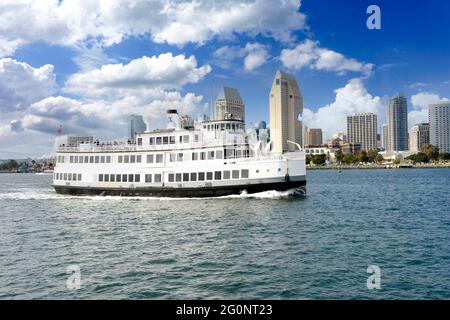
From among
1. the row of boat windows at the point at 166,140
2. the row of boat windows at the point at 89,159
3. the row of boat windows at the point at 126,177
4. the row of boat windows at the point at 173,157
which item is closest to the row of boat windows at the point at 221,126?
the row of boat windows at the point at 166,140

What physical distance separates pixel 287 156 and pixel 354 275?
26285mm

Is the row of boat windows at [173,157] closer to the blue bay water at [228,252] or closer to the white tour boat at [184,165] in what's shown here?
the white tour boat at [184,165]

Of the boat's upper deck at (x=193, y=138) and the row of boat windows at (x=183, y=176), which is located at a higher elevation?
the boat's upper deck at (x=193, y=138)

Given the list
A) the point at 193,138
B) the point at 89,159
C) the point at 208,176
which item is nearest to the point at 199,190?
the point at 208,176

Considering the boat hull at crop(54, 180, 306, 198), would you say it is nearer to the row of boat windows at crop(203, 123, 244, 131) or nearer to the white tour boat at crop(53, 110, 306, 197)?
the white tour boat at crop(53, 110, 306, 197)

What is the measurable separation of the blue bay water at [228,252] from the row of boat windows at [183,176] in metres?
5.30

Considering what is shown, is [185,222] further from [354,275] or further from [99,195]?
[99,195]

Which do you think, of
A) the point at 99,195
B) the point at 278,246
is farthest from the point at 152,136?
the point at 278,246

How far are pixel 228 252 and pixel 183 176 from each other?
83.7 ft

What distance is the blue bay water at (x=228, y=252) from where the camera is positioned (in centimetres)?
1527

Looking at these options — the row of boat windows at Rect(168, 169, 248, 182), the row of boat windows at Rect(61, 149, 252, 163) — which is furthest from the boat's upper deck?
the row of boat windows at Rect(168, 169, 248, 182)

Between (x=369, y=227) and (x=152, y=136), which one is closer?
(x=369, y=227)

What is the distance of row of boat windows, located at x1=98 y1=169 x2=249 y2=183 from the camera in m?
43.1

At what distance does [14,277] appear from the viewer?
17.4m
